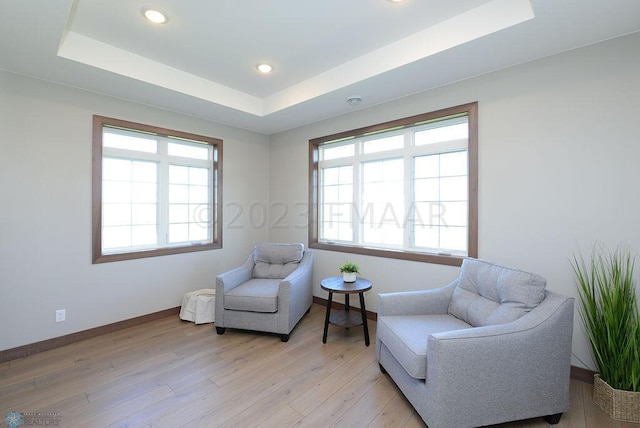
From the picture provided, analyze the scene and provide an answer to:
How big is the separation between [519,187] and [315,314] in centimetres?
262

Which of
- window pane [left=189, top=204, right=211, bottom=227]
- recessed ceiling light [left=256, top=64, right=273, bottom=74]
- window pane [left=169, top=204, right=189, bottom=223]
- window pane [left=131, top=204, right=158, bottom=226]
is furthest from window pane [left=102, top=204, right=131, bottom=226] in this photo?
recessed ceiling light [left=256, top=64, right=273, bottom=74]

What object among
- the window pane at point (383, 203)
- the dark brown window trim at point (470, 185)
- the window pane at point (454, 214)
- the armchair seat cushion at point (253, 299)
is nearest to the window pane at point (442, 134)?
the dark brown window trim at point (470, 185)

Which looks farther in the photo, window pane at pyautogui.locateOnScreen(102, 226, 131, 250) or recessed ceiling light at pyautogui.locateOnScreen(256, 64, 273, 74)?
window pane at pyautogui.locateOnScreen(102, 226, 131, 250)

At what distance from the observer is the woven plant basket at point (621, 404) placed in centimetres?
175

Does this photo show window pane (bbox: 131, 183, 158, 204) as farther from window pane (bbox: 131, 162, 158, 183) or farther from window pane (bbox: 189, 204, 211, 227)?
window pane (bbox: 189, 204, 211, 227)

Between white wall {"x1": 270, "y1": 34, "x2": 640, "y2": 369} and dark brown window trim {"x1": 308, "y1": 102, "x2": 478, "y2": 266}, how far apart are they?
0.06m

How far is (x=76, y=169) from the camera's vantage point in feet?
9.34

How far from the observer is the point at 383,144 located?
348 cm

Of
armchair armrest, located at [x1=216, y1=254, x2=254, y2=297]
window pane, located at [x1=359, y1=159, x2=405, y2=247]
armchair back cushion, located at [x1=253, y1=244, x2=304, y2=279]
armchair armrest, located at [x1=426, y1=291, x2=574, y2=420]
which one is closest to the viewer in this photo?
armchair armrest, located at [x1=426, y1=291, x2=574, y2=420]

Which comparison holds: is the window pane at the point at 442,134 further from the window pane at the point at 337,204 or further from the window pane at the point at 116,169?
the window pane at the point at 116,169

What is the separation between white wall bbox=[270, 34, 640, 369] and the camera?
2.04 metres

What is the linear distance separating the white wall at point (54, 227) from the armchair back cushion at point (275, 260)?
111 centimetres

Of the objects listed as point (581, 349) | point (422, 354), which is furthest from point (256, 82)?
point (581, 349)

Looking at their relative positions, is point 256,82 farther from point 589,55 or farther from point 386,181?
point 589,55
